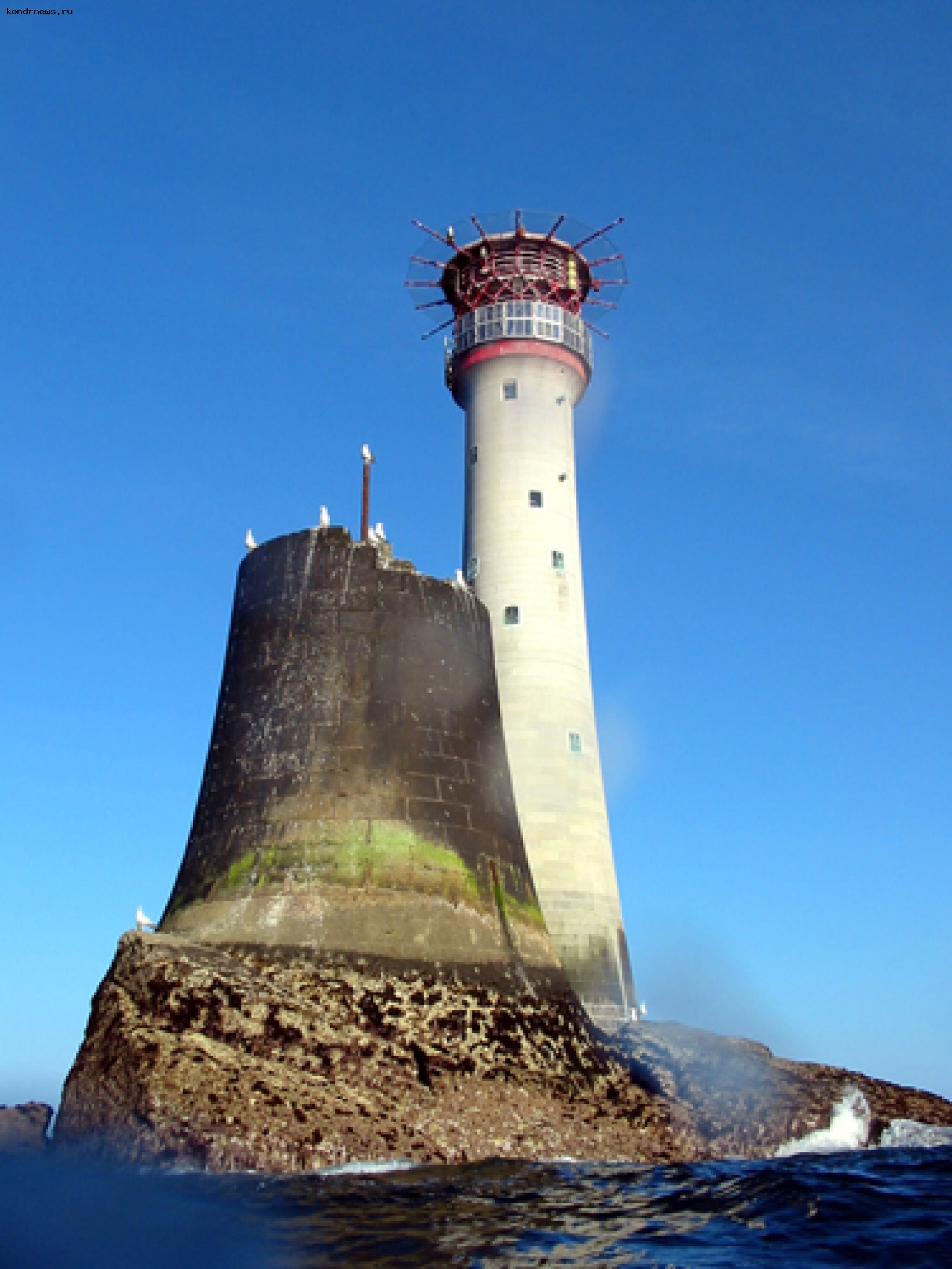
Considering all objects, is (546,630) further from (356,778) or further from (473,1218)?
(473,1218)

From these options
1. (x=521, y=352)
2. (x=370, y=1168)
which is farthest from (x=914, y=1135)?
(x=521, y=352)

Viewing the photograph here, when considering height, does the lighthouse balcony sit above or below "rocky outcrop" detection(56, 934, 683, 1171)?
above

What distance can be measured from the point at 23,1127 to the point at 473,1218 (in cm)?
973

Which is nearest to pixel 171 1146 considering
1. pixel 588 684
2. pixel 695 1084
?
pixel 695 1084

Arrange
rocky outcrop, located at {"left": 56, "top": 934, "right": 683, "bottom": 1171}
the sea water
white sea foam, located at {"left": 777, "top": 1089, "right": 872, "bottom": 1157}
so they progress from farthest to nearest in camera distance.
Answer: white sea foam, located at {"left": 777, "top": 1089, "right": 872, "bottom": 1157} < rocky outcrop, located at {"left": 56, "top": 934, "right": 683, "bottom": 1171} < the sea water

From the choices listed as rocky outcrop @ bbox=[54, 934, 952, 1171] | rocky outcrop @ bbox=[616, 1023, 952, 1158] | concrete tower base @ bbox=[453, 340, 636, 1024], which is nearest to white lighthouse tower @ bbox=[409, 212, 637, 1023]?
concrete tower base @ bbox=[453, 340, 636, 1024]

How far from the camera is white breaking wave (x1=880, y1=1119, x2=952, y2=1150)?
21.2 m

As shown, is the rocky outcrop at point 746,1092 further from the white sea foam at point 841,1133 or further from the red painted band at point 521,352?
the red painted band at point 521,352

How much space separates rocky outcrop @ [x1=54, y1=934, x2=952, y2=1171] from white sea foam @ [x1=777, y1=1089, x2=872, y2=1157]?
20 cm

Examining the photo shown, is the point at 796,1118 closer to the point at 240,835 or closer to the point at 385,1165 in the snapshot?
the point at 385,1165

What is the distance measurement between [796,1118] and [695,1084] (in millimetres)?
1836

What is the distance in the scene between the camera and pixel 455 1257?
35.3 ft

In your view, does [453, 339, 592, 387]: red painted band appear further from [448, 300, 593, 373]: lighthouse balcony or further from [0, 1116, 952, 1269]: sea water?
[0, 1116, 952, 1269]: sea water

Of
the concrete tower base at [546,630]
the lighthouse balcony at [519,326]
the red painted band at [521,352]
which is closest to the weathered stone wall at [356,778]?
the concrete tower base at [546,630]
